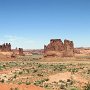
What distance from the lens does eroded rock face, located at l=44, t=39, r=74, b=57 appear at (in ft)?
282

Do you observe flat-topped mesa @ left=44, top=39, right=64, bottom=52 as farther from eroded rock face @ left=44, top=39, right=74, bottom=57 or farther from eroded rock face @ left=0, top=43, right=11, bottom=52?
eroded rock face @ left=0, top=43, right=11, bottom=52

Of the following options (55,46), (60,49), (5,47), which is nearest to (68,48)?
(60,49)

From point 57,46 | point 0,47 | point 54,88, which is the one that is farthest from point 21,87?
point 0,47

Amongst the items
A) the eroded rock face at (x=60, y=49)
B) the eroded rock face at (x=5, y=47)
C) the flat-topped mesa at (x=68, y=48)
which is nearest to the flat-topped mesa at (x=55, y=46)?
the eroded rock face at (x=60, y=49)

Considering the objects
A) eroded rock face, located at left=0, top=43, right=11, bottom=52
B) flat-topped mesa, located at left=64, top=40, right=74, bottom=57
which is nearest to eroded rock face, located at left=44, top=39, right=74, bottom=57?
flat-topped mesa, located at left=64, top=40, right=74, bottom=57

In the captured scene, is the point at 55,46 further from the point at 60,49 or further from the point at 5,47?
the point at 5,47

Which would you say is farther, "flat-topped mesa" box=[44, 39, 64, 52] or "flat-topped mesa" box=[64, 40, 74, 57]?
"flat-topped mesa" box=[44, 39, 64, 52]

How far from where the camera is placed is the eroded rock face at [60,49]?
8600cm

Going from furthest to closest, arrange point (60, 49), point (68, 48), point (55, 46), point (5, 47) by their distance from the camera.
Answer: point (5, 47) → point (55, 46) → point (60, 49) → point (68, 48)

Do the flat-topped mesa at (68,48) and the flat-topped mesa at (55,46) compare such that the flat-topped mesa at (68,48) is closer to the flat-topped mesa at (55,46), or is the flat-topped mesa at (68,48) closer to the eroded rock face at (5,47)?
the flat-topped mesa at (55,46)

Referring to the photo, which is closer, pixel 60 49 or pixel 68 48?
pixel 68 48

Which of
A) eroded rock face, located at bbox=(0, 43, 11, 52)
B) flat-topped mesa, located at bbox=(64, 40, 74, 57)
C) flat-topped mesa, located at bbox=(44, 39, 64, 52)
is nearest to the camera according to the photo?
flat-topped mesa, located at bbox=(64, 40, 74, 57)

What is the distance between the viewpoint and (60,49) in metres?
87.9

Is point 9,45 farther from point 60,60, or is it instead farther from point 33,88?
point 33,88
